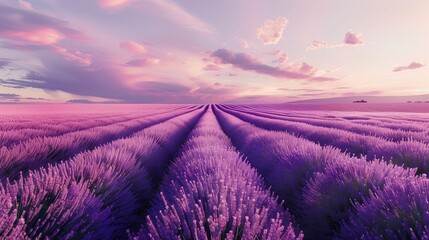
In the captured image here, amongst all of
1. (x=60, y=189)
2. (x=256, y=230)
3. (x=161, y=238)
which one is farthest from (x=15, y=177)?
(x=256, y=230)

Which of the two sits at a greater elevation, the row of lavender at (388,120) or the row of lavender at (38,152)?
the row of lavender at (38,152)

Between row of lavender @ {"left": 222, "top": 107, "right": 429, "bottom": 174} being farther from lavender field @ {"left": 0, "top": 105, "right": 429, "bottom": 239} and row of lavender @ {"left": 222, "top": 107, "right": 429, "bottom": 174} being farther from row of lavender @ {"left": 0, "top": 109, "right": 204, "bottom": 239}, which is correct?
row of lavender @ {"left": 0, "top": 109, "right": 204, "bottom": 239}

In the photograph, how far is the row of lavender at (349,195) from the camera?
168 cm

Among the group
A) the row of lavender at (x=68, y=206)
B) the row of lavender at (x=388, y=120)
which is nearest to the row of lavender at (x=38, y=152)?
the row of lavender at (x=68, y=206)

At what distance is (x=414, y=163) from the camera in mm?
4223

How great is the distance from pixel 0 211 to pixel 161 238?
0.88m

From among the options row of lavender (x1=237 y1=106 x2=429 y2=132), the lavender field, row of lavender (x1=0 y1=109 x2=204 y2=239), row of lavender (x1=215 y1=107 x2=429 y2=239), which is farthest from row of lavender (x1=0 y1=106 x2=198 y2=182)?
row of lavender (x1=237 y1=106 x2=429 y2=132)

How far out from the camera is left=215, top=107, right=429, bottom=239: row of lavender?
5.52ft

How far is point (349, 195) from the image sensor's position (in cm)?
241

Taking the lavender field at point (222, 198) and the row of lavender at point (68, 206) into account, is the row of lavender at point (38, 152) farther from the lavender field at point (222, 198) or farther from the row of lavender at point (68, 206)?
the row of lavender at point (68, 206)

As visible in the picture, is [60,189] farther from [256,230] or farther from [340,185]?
[340,185]

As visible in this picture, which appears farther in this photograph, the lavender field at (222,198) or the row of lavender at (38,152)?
the row of lavender at (38,152)

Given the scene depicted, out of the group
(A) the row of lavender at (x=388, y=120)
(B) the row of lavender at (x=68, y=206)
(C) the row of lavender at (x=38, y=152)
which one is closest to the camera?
(B) the row of lavender at (x=68, y=206)

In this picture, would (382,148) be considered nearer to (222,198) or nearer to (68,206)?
(222,198)
